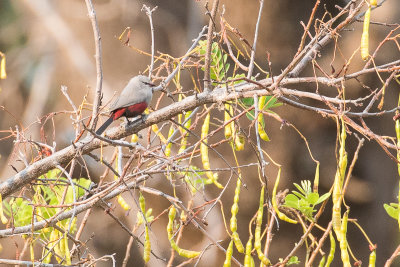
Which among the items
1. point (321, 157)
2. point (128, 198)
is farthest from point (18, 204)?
point (321, 157)

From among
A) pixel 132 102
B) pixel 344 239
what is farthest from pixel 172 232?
pixel 344 239

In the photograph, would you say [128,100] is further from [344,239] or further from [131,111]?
[344,239]

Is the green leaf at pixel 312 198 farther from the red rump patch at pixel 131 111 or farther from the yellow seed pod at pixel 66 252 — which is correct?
the yellow seed pod at pixel 66 252

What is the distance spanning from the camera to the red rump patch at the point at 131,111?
3.05 m

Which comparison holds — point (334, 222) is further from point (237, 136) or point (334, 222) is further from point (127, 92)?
point (127, 92)

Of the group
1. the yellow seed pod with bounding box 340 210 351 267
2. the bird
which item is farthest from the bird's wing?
the yellow seed pod with bounding box 340 210 351 267

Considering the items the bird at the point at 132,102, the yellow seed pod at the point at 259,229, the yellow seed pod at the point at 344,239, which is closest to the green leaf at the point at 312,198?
the yellow seed pod at the point at 259,229

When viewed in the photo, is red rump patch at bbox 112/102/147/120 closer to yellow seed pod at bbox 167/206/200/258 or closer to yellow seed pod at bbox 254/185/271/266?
yellow seed pod at bbox 167/206/200/258

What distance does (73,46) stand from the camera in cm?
809

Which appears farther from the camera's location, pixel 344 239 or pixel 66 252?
pixel 66 252

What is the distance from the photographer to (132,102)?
306 centimetres

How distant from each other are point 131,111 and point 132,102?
47 millimetres

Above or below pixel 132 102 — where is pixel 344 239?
below

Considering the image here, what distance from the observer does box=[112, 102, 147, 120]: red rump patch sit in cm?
305
